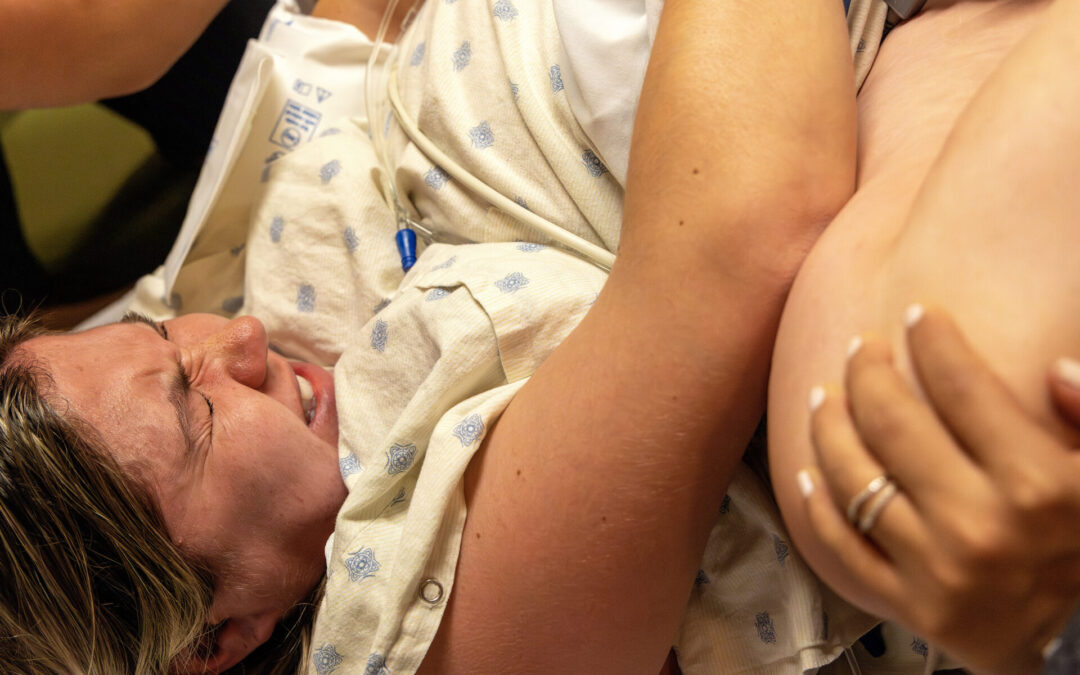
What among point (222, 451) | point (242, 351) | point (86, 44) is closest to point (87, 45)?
point (86, 44)

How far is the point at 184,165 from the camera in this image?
59.7 inches

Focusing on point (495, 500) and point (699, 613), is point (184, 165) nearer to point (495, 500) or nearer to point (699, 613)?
point (495, 500)

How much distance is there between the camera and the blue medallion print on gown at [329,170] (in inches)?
38.9

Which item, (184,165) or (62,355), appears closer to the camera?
(62,355)

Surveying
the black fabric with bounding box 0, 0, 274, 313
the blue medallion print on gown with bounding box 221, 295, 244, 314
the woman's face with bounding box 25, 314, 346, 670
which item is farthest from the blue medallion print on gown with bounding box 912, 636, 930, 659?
the black fabric with bounding box 0, 0, 274, 313

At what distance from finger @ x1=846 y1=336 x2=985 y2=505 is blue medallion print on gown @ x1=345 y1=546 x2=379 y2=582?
0.47 metres

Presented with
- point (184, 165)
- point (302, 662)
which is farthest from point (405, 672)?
point (184, 165)

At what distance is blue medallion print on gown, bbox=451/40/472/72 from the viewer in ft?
2.84

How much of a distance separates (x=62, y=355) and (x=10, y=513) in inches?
6.7

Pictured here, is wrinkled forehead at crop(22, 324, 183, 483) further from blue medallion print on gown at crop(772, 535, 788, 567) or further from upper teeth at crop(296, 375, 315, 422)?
blue medallion print on gown at crop(772, 535, 788, 567)

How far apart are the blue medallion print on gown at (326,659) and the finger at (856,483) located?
511 millimetres

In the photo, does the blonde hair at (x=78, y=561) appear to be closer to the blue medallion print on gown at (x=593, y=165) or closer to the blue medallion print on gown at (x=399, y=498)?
the blue medallion print on gown at (x=399, y=498)

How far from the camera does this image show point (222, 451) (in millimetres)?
773

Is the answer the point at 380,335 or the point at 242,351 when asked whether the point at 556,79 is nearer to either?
the point at 380,335
